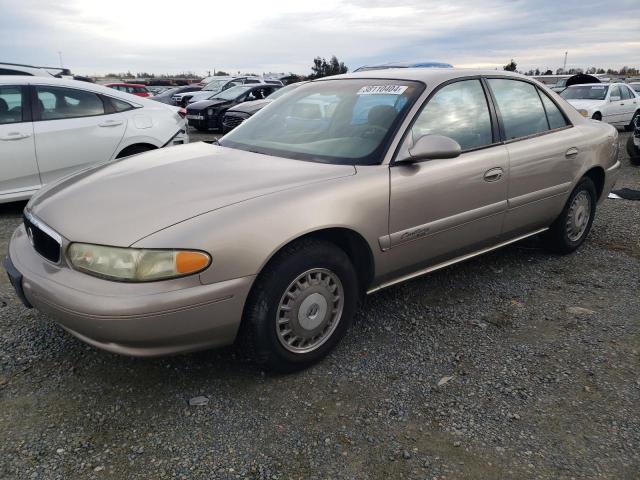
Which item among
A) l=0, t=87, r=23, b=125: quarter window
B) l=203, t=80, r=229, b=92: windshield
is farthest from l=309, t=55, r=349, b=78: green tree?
l=0, t=87, r=23, b=125: quarter window

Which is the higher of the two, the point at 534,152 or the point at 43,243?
the point at 534,152

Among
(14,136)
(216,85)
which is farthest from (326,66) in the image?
(14,136)

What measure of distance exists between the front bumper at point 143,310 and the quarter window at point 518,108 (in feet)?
7.70

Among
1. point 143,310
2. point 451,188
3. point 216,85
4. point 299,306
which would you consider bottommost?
point 299,306

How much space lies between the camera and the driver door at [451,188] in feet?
9.63

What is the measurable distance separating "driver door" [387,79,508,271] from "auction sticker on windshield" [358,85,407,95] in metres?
0.20

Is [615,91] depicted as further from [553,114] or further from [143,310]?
[143,310]

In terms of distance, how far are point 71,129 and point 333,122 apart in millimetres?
3619

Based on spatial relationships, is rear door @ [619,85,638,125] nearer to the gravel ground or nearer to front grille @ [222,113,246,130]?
front grille @ [222,113,246,130]

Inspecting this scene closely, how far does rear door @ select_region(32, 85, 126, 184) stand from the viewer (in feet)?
17.8

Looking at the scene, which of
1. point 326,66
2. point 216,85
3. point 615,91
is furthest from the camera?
point 326,66

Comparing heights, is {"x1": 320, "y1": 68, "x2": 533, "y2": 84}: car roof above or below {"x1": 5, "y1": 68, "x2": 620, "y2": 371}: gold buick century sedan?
above

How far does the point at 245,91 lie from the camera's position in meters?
14.1

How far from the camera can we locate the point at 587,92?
44.8 ft
